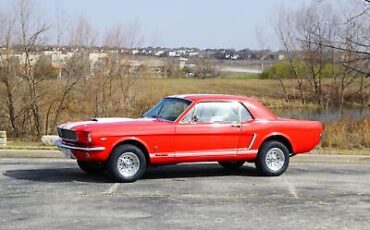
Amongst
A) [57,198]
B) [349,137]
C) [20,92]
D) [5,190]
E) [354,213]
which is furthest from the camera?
[20,92]

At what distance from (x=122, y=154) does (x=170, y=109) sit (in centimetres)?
140

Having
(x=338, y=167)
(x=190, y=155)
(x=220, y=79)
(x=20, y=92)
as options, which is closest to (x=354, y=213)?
(x=190, y=155)

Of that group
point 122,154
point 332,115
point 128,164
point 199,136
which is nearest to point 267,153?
point 199,136

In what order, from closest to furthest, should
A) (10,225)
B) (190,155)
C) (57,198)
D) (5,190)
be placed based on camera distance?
(10,225), (57,198), (5,190), (190,155)

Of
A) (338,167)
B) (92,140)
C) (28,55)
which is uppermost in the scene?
(28,55)

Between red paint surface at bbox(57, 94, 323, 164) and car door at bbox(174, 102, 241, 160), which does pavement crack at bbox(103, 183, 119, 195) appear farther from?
car door at bbox(174, 102, 241, 160)

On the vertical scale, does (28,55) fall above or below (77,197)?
above

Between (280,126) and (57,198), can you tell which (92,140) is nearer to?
(57,198)

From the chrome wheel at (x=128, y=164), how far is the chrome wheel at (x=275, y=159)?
250cm

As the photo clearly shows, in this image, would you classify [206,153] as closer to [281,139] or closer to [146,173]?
[146,173]

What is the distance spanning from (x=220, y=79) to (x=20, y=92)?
33.6 meters

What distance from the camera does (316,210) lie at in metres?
8.92

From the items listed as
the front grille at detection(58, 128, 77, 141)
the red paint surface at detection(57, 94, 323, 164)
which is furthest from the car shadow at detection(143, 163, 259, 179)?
the front grille at detection(58, 128, 77, 141)

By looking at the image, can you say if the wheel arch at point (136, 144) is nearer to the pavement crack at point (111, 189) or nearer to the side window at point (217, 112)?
the pavement crack at point (111, 189)
